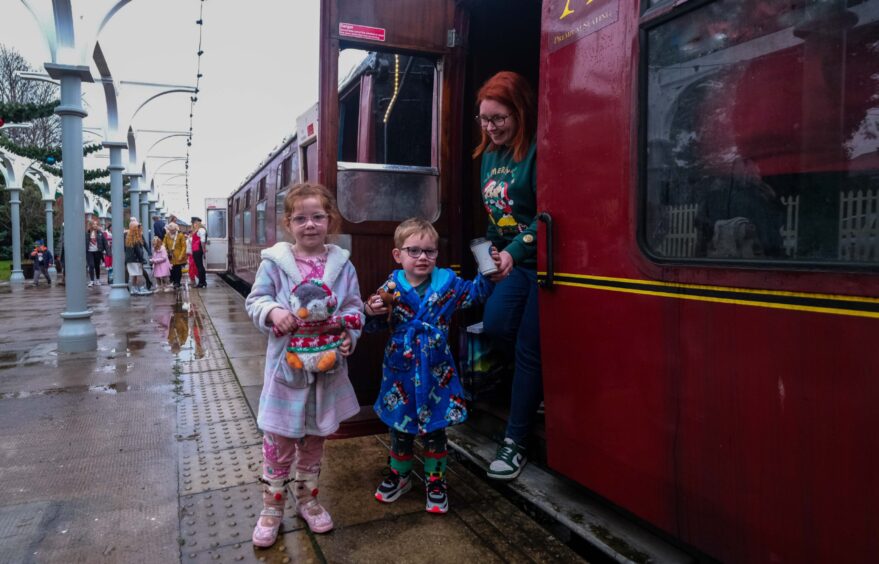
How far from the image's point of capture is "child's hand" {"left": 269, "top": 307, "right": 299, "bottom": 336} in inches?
90.7

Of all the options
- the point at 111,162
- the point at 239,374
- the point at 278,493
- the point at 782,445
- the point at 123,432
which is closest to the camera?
the point at 782,445

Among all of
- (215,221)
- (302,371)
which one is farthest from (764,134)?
(215,221)

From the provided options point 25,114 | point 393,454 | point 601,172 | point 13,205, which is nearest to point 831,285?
point 601,172

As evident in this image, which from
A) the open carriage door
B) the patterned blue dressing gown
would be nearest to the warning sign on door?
the open carriage door

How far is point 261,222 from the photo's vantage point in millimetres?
11070

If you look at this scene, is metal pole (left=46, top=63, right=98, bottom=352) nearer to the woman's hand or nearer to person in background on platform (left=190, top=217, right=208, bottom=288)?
the woman's hand

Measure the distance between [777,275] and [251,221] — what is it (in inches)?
471

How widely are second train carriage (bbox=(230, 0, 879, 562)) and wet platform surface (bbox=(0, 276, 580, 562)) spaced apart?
0.64 metres

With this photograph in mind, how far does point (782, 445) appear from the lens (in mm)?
1691

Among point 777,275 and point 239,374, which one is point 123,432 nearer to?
point 239,374

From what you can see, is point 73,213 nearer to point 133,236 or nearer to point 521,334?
point 521,334

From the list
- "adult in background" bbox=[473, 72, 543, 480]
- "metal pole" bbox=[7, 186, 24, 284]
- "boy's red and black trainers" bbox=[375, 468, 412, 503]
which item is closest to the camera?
"boy's red and black trainers" bbox=[375, 468, 412, 503]

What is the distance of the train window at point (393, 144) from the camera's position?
3645 mm

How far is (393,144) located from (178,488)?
7.79ft
